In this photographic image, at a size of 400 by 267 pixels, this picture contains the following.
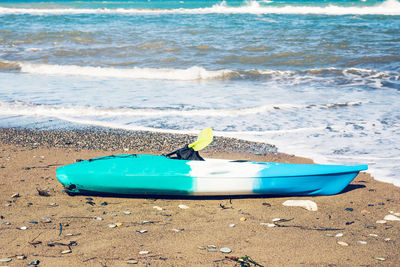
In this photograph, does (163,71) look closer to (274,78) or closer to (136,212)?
(274,78)

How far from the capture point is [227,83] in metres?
10.6

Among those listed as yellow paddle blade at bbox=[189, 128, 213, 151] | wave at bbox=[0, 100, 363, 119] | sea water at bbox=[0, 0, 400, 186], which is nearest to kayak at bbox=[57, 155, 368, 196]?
yellow paddle blade at bbox=[189, 128, 213, 151]

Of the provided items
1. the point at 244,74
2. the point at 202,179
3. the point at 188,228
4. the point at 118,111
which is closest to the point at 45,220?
the point at 188,228

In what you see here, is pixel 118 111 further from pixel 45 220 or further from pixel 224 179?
pixel 45 220

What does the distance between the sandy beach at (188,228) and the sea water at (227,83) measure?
4.44 feet

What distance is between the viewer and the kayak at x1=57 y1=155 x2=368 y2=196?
13.8 feet

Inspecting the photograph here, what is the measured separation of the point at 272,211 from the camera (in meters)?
4.00

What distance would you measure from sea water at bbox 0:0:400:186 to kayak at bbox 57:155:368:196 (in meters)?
0.95

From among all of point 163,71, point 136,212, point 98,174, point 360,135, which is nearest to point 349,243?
point 136,212

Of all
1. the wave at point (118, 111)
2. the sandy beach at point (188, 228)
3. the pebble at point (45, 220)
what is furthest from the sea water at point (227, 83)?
the pebble at point (45, 220)

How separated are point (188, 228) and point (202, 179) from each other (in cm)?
70

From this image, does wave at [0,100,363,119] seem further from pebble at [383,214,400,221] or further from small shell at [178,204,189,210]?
pebble at [383,214,400,221]

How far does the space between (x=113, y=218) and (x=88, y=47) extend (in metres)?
13.0

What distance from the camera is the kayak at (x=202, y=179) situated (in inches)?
166
